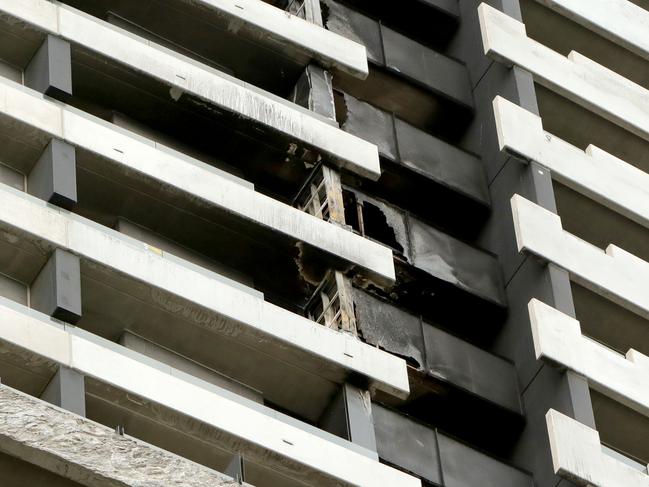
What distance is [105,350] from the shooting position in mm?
29641

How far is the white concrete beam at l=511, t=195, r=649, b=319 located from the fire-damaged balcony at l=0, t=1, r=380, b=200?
2812mm

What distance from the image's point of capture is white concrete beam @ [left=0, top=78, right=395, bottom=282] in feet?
106

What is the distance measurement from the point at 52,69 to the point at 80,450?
7.94 m

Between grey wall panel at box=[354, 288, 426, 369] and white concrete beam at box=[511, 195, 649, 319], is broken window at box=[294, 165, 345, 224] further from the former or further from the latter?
white concrete beam at box=[511, 195, 649, 319]

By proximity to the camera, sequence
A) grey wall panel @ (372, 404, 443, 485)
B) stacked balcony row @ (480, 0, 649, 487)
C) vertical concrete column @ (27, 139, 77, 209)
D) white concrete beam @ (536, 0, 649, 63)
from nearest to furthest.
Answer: vertical concrete column @ (27, 139, 77, 209), grey wall panel @ (372, 404, 443, 485), stacked balcony row @ (480, 0, 649, 487), white concrete beam @ (536, 0, 649, 63)

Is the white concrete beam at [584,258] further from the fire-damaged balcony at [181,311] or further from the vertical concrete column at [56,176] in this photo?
the vertical concrete column at [56,176]

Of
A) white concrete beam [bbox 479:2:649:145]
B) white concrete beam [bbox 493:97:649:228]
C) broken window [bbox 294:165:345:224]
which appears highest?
white concrete beam [bbox 479:2:649:145]

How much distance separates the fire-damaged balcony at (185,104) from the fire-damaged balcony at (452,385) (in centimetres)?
264

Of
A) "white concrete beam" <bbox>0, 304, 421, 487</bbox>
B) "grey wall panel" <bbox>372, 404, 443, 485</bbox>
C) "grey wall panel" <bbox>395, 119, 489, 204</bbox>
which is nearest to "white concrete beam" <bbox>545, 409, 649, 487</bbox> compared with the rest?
"grey wall panel" <bbox>372, 404, 443, 485</bbox>

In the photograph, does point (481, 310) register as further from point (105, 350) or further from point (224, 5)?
point (105, 350)

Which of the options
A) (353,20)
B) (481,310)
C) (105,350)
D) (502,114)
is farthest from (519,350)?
(105,350)

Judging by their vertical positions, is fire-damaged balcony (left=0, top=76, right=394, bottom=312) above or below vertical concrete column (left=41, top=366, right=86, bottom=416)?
above

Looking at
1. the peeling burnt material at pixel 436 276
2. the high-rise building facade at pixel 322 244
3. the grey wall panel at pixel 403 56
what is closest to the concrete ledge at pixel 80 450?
the high-rise building facade at pixel 322 244

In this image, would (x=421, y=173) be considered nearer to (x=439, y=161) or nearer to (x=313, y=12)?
(x=439, y=161)
